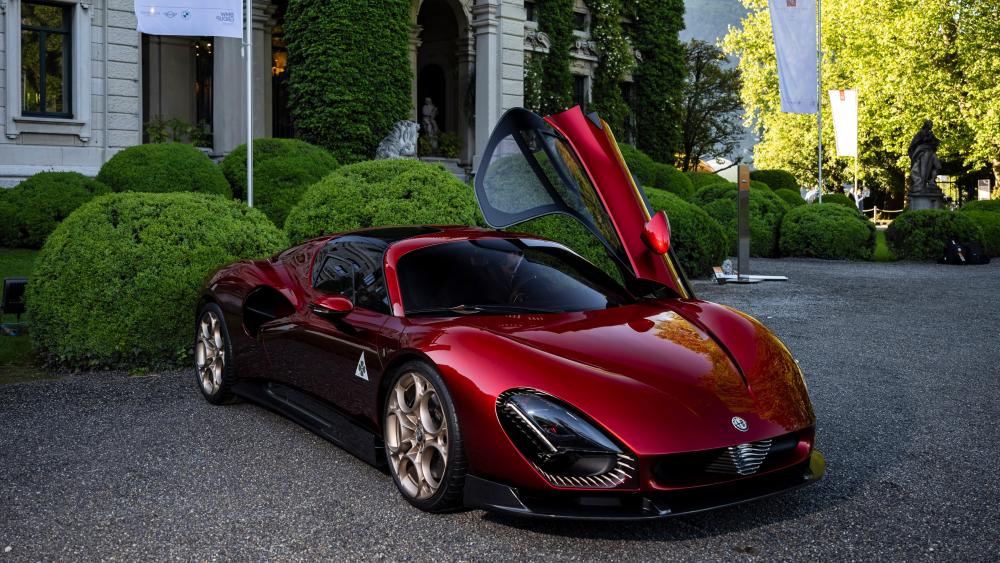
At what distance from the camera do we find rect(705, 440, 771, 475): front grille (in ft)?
11.7

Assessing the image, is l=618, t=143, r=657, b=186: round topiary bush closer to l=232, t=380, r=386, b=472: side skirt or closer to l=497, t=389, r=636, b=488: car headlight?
l=232, t=380, r=386, b=472: side skirt

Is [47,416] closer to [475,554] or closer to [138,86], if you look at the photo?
[475,554]

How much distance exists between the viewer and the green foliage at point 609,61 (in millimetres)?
32656

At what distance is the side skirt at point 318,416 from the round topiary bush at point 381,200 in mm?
3350

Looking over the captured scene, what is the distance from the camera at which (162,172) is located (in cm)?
1439

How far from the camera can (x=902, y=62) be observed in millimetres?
39969

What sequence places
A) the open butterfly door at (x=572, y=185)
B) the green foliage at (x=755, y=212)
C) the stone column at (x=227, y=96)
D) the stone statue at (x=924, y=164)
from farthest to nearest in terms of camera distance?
the stone statue at (x=924, y=164), the stone column at (x=227, y=96), the green foliage at (x=755, y=212), the open butterfly door at (x=572, y=185)

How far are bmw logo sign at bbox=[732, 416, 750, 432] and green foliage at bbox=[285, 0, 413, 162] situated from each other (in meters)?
19.1

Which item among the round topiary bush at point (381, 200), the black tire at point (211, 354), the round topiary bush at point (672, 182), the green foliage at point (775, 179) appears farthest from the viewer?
the green foliage at point (775, 179)

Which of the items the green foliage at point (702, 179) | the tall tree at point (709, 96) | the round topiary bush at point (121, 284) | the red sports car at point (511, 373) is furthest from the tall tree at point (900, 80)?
the red sports car at point (511, 373)

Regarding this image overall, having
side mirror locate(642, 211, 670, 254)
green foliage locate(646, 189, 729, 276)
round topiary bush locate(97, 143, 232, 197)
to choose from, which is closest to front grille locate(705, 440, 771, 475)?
side mirror locate(642, 211, 670, 254)

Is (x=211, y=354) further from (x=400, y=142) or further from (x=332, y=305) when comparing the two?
(x=400, y=142)

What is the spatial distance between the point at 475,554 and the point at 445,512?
0.41 m

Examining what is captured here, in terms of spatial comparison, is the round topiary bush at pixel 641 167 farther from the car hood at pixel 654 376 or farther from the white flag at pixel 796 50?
the car hood at pixel 654 376
